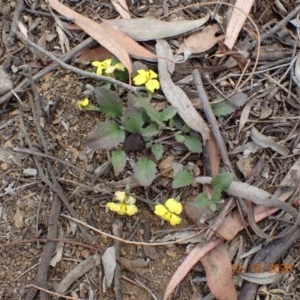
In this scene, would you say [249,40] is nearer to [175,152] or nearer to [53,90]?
[175,152]

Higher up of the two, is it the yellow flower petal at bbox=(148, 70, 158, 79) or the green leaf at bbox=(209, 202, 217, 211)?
the yellow flower petal at bbox=(148, 70, 158, 79)

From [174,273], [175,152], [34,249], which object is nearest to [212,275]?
[174,273]

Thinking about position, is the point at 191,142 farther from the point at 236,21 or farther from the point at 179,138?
the point at 236,21

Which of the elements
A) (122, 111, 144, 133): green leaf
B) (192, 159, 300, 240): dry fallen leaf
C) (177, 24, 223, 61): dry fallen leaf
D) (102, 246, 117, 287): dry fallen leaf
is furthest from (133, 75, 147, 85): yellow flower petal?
(102, 246, 117, 287): dry fallen leaf

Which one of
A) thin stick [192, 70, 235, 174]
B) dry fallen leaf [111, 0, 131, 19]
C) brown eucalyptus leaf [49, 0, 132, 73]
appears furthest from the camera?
dry fallen leaf [111, 0, 131, 19]

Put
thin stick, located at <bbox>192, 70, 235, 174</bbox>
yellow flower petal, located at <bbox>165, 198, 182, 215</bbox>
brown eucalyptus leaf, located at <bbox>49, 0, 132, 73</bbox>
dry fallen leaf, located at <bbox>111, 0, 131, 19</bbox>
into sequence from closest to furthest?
1. yellow flower petal, located at <bbox>165, 198, 182, 215</bbox>
2. thin stick, located at <bbox>192, 70, 235, 174</bbox>
3. brown eucalyptus leaf, located at <bbox>49, 0, 132, 73</bbox>
4. dry fallen leaf, located at <bbox>111, 0, 131, 19</bbox>

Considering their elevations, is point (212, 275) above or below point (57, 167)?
below

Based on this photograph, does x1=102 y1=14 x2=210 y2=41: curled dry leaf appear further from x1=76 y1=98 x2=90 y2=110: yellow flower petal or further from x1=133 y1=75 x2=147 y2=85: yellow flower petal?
x1=76 y1=98 x2=90 y2=110: yellow flower petal
